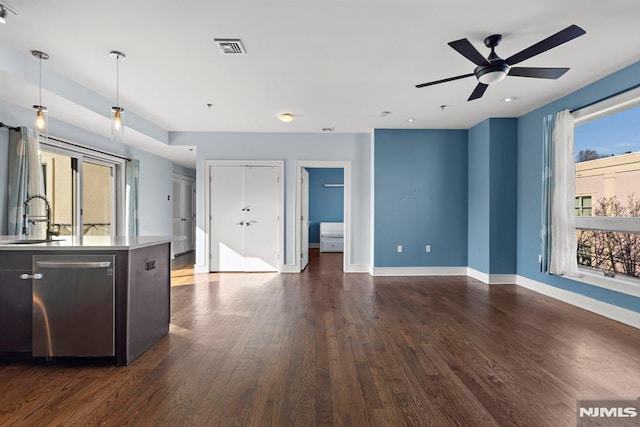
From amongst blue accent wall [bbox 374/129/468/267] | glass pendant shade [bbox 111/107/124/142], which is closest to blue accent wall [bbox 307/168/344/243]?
blue accent wall [bbox 374/129/468/267]

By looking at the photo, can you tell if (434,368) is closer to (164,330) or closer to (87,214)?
(164,330)

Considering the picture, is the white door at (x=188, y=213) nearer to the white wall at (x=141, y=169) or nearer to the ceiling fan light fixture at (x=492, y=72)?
the white wall at (x=141, y=169)

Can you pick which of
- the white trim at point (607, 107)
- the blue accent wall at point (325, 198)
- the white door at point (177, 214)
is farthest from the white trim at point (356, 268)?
the white door at point (177, 214)

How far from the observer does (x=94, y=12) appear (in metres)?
2.40

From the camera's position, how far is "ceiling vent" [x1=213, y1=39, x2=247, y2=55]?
279 cm

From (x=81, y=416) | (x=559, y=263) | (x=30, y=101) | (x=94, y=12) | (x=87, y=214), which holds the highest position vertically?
(x=94, y=12)

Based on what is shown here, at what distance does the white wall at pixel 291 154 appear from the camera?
5992mm

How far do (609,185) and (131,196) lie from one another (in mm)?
6943

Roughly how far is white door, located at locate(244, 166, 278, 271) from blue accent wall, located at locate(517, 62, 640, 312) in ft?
12.8

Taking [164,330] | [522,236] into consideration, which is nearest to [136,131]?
[164,330]

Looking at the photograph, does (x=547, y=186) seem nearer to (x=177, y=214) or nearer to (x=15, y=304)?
(x=15, y=304)

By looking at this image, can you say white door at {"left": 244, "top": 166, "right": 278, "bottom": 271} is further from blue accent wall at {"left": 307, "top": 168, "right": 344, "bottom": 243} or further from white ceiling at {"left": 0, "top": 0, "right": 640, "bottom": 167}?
blue accent wall at {"left": 307, "top": 168, "right": 344, "bottom": 243}

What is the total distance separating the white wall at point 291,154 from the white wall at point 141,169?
1038 mm

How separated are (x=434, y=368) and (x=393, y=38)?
2541mm
